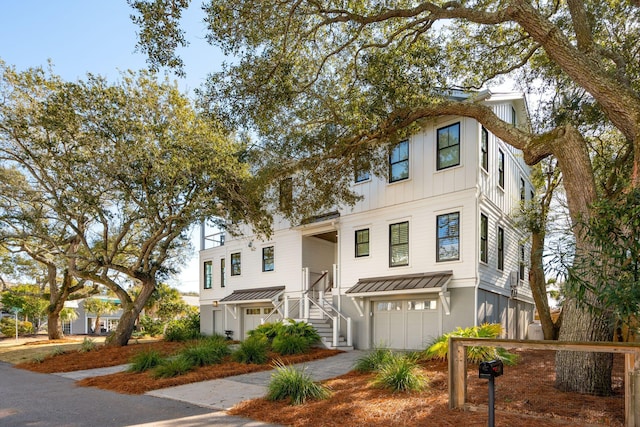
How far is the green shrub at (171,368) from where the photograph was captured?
1085cm

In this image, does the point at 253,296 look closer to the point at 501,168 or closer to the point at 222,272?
the point at 222,272

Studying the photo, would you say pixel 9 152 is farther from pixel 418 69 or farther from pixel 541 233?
pixel 541 233

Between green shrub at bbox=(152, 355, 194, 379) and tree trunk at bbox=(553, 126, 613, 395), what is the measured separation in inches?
325

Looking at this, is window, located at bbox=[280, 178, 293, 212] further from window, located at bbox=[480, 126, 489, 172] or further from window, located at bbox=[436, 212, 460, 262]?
window, located at bbox=[480, 126, 489, 172]

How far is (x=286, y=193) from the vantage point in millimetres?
15109

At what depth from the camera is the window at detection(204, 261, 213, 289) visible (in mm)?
25438

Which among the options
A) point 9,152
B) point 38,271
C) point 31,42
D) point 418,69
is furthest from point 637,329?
point 38,271

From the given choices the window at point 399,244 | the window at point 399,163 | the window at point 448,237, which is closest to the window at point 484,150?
the window at point 448,237

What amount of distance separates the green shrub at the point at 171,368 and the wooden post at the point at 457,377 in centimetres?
692

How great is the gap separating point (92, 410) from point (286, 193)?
8.63 meters

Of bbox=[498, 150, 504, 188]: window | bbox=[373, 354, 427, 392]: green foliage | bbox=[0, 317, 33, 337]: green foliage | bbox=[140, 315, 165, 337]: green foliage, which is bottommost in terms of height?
bbox=[0, 317, 33, 337]: green foliage

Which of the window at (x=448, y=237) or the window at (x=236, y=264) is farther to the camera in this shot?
the window at (x=236, y=264)

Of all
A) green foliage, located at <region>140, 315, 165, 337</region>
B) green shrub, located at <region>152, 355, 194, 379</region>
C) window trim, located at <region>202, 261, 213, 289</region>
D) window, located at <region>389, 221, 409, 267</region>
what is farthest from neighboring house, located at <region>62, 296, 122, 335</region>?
green shrub, located at <region>152, 355, 194, 379</region>

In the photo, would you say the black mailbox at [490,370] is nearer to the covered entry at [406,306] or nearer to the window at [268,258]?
the covered entry at [406,306]
